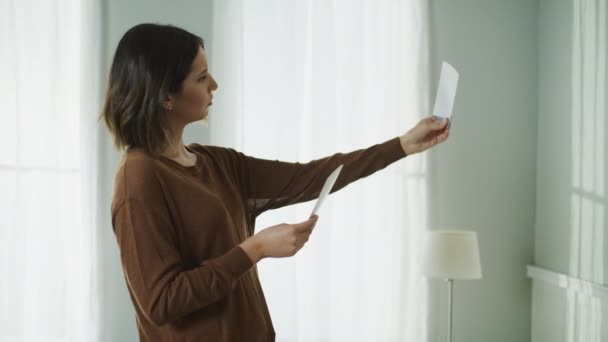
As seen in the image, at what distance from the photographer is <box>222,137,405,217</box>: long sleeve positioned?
56.6 inches

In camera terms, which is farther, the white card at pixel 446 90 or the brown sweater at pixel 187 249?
the white card at pixel 446 90

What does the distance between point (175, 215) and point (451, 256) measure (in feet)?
5.94

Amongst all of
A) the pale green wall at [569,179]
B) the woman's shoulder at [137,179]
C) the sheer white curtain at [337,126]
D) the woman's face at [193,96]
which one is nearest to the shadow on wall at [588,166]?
the pale green wall at [569,179]

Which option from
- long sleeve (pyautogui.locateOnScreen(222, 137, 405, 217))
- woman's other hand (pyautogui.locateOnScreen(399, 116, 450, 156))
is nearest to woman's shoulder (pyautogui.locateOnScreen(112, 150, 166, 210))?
long sleeve (pyautogui.locateOnScreen(222, 137, 405, 217))

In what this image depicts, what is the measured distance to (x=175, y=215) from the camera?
1.13 m

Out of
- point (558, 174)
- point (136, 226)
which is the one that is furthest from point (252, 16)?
point (136, 226)

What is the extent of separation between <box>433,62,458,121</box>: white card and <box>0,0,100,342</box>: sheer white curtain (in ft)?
6.38

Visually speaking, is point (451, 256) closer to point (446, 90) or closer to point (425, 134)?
point (425, 134)

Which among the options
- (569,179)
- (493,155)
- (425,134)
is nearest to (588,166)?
(569,179)

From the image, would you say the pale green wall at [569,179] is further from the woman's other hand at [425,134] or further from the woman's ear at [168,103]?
the woman's ear at [168,103]

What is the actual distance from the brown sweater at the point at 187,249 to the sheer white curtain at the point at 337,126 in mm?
1614

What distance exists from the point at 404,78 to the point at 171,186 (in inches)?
83.3

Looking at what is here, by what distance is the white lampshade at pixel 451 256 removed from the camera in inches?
106

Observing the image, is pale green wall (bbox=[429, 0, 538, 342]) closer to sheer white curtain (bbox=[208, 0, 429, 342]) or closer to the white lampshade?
sheer white curtain (bbox=[208, 0, 429, 342])
